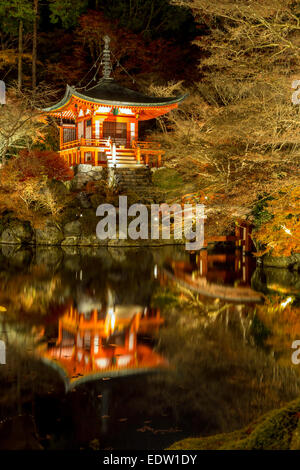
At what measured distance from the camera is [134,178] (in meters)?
24.2

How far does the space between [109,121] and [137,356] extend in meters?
21.5

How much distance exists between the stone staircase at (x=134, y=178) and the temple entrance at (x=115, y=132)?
2449 millimetres

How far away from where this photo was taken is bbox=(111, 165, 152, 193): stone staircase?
23406 millimetres

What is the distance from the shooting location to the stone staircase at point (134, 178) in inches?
922

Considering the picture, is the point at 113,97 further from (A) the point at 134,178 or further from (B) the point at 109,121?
(A) the point at 134,178

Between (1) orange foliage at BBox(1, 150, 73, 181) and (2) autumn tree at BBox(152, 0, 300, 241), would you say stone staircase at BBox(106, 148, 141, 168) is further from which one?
(2) autumn tree at BBox(152, 0, 300, 241)

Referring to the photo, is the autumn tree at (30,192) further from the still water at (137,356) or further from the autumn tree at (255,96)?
the still water at (137,356)

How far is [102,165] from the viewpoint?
2467 centimetres

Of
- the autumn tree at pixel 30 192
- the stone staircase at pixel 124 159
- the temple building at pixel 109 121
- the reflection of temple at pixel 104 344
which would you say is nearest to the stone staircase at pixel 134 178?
the stone staircase at pixel 124 159

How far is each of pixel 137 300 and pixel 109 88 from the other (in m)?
19.0

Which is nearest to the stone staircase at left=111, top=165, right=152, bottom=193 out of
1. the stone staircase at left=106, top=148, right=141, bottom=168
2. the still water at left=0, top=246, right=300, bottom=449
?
the stone staircase at left=106, top=148, right=141, bottom=168

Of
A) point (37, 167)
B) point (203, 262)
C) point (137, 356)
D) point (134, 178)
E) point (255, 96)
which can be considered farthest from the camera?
point (134, 178)

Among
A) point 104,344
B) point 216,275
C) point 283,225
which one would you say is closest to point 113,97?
point 283,225

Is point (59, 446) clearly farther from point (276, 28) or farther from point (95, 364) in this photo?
point (276, 28)
